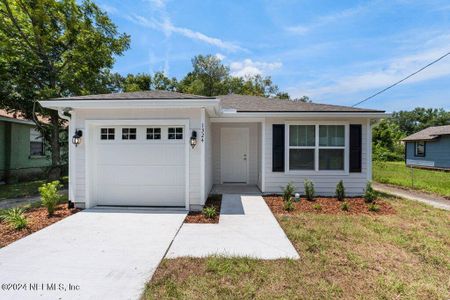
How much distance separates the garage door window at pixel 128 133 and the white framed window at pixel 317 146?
15.4 ft

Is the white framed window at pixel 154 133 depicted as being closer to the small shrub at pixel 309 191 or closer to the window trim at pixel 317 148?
the window trim at pixel 317 148

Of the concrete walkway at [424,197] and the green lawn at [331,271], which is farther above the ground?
the green lawn at [331,271]

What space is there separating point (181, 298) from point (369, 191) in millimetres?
6404

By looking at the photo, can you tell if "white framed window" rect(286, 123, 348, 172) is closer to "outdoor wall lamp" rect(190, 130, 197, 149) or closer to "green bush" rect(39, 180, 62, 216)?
"outdoor wall lamp" rect(190, 130, 197, 149)

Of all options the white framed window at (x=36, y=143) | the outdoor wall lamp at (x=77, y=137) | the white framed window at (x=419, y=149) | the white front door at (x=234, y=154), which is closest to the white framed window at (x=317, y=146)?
the white front door at (x=234, y=154)

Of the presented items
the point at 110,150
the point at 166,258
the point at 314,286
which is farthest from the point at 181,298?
the point at 110,150

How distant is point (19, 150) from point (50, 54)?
5.00 meters

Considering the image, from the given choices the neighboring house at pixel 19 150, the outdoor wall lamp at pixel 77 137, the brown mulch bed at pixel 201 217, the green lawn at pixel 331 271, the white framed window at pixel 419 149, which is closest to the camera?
the green lawn at pixel 331 271

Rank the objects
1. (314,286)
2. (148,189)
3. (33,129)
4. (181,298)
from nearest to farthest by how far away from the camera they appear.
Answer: (181,298), (314,286), (148,189), (33,129)

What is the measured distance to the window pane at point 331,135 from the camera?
8.02 m

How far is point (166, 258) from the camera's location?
3.63 meters

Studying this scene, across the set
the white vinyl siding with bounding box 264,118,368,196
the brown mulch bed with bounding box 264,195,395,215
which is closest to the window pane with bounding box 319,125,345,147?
the white vinyl siding with bounding box 264,118,368,196

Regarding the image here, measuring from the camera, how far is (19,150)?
12.4 m

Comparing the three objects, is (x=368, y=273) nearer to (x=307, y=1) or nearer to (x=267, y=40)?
(x=307, y=1)
